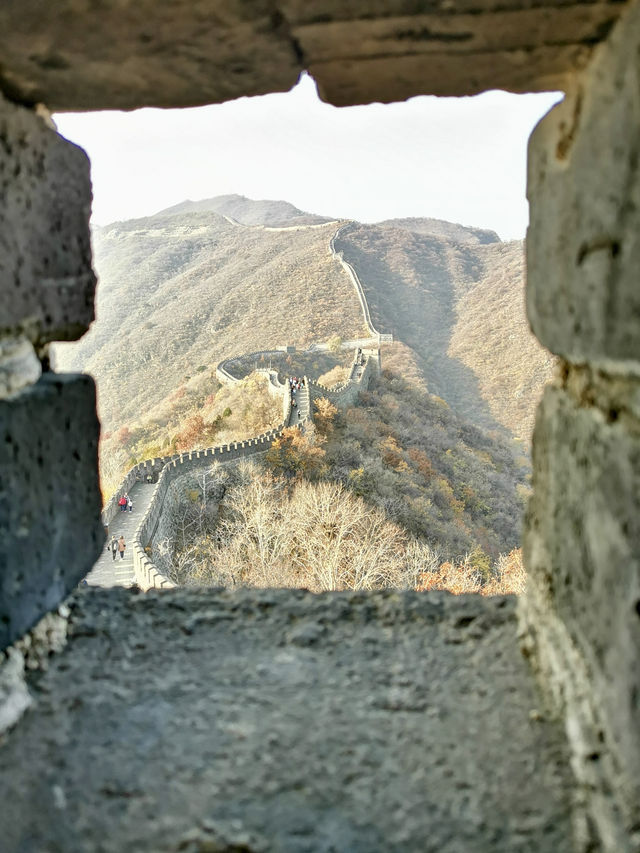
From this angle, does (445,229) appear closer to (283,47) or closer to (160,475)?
(160,475)

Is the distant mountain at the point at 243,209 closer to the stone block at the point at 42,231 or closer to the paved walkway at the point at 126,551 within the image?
the paved walkway at the point at 126,551

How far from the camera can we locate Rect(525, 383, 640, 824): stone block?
3.56ft

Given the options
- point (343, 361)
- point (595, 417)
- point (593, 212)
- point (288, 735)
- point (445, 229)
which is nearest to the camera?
point (593, 212)

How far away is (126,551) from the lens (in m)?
12.9

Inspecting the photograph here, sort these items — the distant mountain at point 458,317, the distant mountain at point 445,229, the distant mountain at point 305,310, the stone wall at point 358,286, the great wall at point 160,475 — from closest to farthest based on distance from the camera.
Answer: the great wall at point 160,475
the distant mountain at point 458,317
the distant mountain at point 305,310
the stone wall at point 358,286
the distant mountain at point 445,229

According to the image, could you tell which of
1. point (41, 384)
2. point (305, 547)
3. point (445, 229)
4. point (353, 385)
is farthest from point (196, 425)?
point (445, 229)

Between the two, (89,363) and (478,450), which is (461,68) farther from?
(89,363)

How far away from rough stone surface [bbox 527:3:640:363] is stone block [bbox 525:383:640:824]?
148 mm

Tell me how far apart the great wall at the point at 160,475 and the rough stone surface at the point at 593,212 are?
9.50 ft

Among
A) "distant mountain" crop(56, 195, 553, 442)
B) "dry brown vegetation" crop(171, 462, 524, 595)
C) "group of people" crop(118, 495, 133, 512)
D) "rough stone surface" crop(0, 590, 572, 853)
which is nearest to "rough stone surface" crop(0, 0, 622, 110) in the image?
"rough stone surface" crop(0, 590, 572, 853)

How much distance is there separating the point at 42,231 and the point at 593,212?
122 centimetres

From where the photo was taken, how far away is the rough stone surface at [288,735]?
125 centimetres

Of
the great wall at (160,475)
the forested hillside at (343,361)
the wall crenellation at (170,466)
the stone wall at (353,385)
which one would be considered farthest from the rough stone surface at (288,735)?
the stone wall at (353,385)

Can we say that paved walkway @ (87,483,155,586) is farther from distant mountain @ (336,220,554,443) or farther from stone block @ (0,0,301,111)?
distant mountain @ (336,220,554,443)
